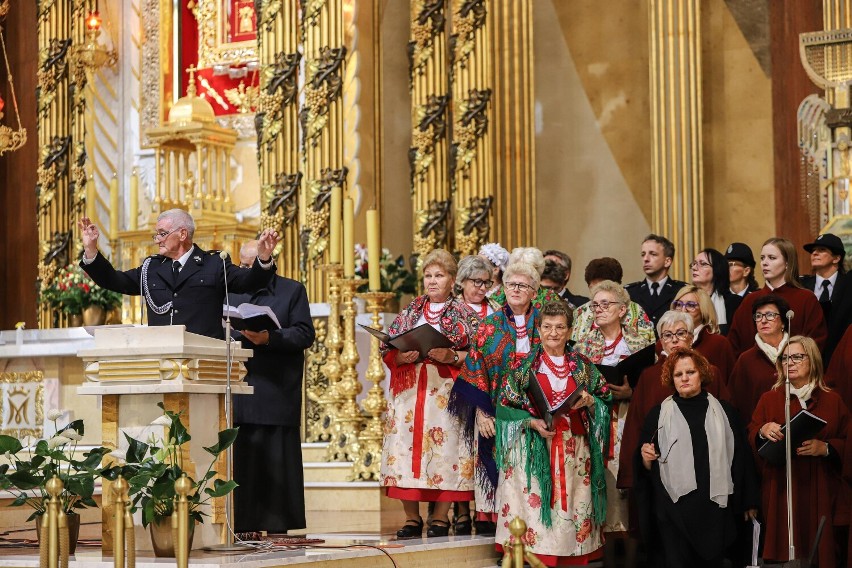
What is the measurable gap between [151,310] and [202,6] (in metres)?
7.11

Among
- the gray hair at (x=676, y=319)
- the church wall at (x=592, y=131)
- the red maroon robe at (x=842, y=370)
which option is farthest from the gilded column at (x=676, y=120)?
the red maroon robe at (x=842, y=370)

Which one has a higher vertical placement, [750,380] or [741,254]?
[741,254]

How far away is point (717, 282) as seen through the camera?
8.56m

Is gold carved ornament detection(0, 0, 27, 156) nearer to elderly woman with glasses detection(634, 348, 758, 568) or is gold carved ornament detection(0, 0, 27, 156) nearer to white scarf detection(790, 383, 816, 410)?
elderly woman with glasses detection(634, 348, 758, 568)

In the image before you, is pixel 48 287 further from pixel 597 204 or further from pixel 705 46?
pixel 705 46

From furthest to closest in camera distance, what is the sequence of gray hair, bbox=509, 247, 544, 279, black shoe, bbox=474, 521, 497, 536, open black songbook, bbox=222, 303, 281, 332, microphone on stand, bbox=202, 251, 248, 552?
1. gray hair, bbox=509, 247, 544, 279
2. black shoe, bbox=474, 521, 497, 536
3. open black songbook, bbox=222, 303, 281, 332
4. microphone on stand, bbox=202, 251, 248, 552

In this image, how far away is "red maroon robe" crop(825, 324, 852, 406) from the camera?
7.45m

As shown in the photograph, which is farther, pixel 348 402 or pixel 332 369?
pixel 332 369

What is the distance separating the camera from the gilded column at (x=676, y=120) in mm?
11391

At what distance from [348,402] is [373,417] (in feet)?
0.74

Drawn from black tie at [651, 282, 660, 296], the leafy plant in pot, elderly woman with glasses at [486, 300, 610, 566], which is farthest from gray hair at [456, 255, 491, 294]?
the leafy plant in pot

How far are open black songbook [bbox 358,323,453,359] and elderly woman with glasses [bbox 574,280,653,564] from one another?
763 millimetres

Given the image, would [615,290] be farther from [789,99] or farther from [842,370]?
[789,99]

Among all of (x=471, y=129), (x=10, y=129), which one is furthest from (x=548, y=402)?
(x=10, y=129)
